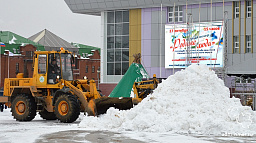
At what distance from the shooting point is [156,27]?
3919 cm

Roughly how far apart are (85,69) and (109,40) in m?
38.9

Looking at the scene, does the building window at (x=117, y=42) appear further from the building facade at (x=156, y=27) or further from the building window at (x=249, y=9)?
the building window at (x=249, y=9)

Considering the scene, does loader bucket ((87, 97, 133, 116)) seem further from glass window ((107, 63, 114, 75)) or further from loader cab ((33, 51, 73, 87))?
glass window ((107, 63, 114, 75))

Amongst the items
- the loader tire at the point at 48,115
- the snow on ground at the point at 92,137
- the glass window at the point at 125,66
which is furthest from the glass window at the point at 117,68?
the snow on ground at the point at 92,137

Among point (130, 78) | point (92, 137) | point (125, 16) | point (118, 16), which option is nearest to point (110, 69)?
point (118, 16)

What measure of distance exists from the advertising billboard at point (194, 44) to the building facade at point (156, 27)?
16.4 inches

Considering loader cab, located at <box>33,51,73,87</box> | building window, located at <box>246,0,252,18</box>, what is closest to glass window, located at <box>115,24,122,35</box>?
building window, located at <box>246,0,252,18</box>

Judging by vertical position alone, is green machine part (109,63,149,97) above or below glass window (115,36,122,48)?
below

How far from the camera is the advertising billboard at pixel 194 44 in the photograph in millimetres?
36500

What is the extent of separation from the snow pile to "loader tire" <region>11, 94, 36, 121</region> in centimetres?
425

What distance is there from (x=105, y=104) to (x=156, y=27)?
963 inches

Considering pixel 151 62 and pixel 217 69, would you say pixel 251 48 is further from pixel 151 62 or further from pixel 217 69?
pixel 151 62

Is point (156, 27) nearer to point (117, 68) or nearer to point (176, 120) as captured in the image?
point (117, 68)

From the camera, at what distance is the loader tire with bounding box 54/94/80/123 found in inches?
638
